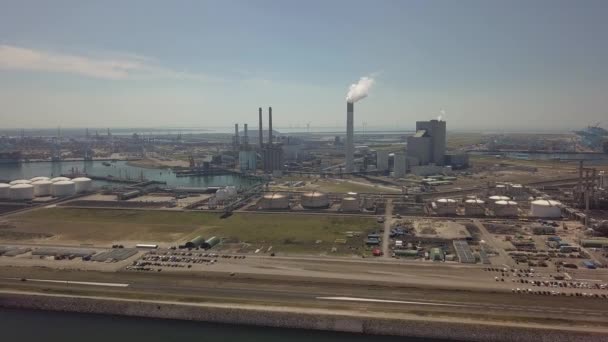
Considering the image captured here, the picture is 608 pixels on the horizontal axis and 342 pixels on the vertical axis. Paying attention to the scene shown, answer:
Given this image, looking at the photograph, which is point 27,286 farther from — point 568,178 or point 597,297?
point 568,178

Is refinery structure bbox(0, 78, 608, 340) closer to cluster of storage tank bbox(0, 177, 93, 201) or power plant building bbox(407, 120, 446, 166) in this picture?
cluster of storage tank bbox(0, 177, 93, 201)

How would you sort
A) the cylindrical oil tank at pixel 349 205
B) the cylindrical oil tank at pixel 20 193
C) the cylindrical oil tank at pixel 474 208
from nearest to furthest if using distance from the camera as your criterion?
the cylindrical oil tank at pixel 474 208 < the cylindrical oil tank at pixel 349 205 < the cylindrical oil tank at pixel 20 193

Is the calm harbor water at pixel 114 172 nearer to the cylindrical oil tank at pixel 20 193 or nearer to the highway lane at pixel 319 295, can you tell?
the cylindrical oil tank at pixel 20 193

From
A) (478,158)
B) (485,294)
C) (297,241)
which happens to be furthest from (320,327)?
(478,158)

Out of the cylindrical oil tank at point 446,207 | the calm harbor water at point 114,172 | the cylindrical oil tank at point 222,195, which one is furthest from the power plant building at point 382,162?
the cylindrical oil tank at point 222,195

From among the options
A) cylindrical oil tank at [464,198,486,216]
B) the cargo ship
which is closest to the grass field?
cylindrical oil tank at [464,198,486,216]

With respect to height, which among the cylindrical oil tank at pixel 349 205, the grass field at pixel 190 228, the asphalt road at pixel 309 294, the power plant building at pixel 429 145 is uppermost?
the power plant building at pixel 429 145
